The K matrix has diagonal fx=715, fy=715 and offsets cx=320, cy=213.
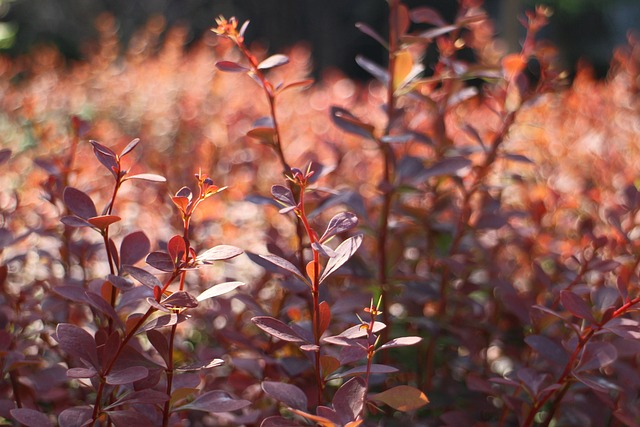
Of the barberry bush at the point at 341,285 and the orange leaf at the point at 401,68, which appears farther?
the orange leaf at the point at 401,68

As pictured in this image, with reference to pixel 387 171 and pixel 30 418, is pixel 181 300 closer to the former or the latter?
pixel 30 418

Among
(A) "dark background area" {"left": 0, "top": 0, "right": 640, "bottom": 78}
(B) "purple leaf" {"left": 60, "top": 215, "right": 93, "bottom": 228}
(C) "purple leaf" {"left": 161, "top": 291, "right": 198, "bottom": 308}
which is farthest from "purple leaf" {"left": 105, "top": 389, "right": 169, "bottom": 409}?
(A) "dark background area" {"left": 0, "top": 0, "right": 640, "bottom": 78}

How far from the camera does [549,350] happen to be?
3.64ft

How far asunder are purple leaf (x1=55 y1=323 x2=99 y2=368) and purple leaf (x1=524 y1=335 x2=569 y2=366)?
2.07 feet

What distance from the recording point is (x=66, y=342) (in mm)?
877

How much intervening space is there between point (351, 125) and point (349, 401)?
0.72 metres

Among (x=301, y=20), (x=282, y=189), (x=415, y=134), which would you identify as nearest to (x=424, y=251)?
(x=415, y=134)

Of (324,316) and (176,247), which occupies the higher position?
(176,247)

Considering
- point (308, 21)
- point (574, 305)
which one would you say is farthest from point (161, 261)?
point (308, 21)

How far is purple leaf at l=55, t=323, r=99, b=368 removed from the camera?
0.88 meters

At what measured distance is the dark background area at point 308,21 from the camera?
1276cm

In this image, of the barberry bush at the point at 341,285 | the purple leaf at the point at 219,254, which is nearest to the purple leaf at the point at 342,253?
the barberry bush at the point at 341,285

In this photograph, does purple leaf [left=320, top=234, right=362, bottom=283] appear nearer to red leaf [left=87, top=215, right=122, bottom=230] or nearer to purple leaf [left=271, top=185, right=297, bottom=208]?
purple leaf [left=271, top=185, right=297, bottom=208]

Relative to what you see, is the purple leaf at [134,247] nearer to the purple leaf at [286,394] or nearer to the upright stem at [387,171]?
the purple leaf at [286,394]
